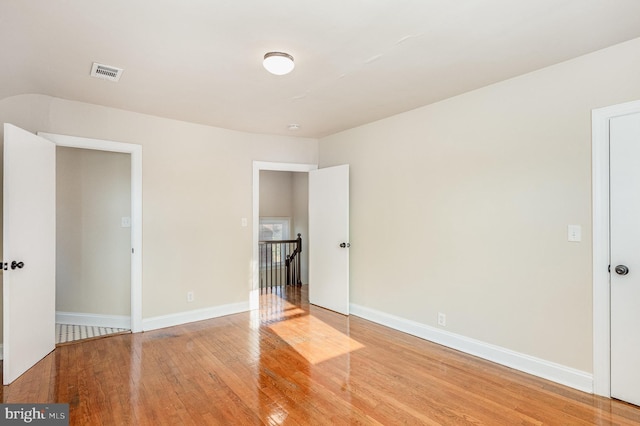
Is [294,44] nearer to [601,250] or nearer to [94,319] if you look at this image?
[601,250]

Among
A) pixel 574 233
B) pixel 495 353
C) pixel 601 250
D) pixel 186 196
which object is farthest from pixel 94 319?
pixel 601 250

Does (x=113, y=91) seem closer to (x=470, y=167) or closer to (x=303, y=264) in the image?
(x=470, y=167)

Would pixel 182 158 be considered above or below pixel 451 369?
above

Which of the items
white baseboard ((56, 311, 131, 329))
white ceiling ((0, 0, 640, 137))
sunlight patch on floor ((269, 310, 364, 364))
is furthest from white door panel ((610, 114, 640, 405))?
white baseboard ((56, 311, 131, 329))

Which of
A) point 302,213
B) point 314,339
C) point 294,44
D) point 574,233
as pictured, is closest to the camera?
point 294,44

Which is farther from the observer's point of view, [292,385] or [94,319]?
[94,319]

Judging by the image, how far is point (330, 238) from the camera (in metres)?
4.87

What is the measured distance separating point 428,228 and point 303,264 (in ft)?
14.2

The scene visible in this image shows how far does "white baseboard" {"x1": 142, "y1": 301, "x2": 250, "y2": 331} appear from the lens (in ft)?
13.1

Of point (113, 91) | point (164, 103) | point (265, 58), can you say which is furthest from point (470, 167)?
point (113, 91)

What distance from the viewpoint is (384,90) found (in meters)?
3.21

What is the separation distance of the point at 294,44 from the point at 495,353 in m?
3.18

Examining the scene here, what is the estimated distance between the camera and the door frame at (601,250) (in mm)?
2471

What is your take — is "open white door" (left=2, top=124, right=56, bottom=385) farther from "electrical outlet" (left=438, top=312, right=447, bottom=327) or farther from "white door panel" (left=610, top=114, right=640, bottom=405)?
"white door panel" (left=610, top=114, right=640, bottom=405)
